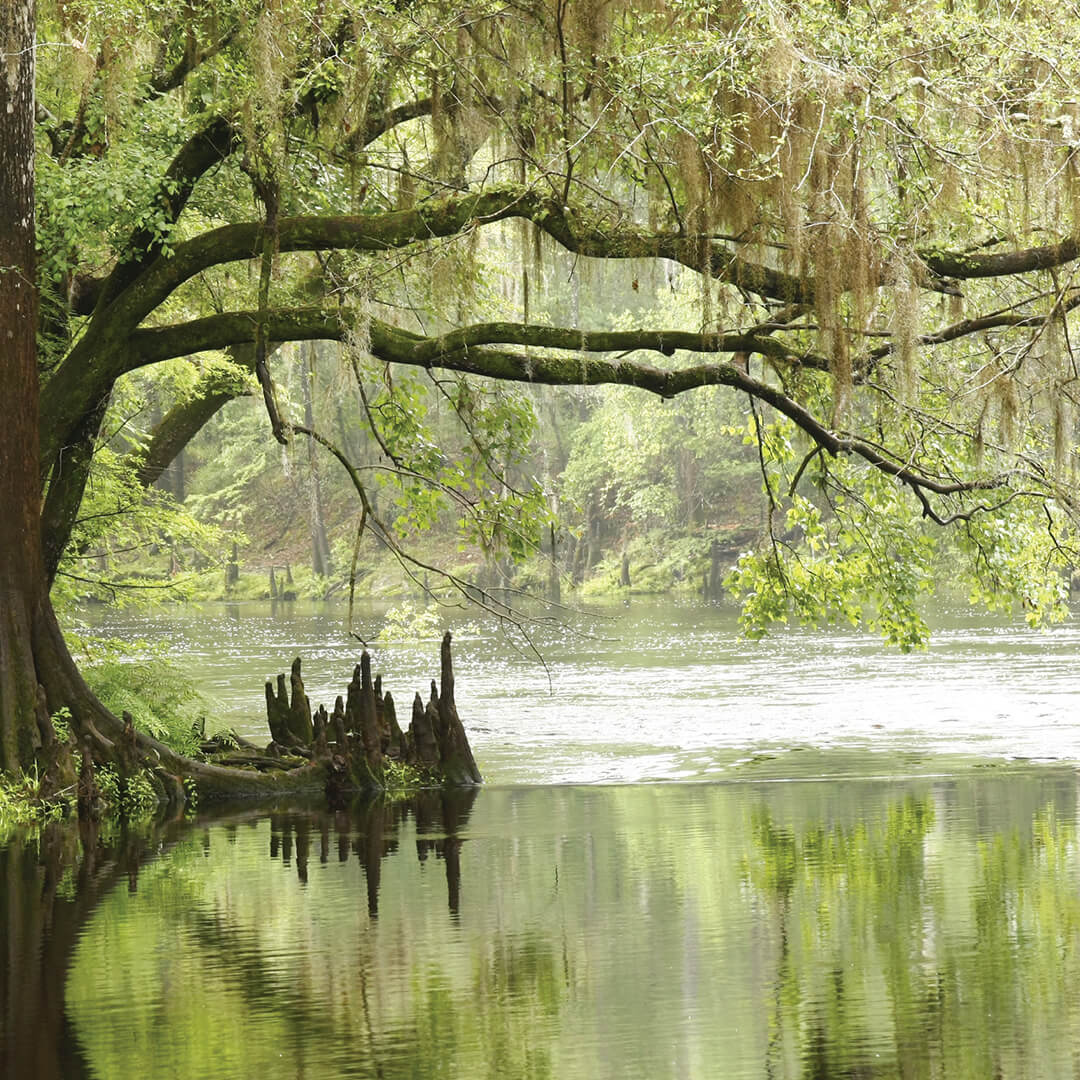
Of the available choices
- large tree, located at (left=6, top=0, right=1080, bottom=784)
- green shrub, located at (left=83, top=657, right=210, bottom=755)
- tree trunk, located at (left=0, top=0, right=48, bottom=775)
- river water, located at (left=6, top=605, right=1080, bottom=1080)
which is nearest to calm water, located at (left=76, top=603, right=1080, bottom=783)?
river water, located at (left=6, top=605, right=1080, bottom=1080)

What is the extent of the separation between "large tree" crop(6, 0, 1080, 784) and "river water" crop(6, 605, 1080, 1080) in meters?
2.18

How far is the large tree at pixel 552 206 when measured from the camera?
9.58 m

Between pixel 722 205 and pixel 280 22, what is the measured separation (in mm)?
2859

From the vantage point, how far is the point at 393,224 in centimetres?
1090

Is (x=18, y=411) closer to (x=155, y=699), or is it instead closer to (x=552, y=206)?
(x=155, y=699)

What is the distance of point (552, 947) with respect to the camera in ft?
23.4

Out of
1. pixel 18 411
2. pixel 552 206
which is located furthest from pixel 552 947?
pixel 18 411

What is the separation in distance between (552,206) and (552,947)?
17.0 ft

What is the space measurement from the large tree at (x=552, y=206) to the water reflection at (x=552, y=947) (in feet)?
7.39

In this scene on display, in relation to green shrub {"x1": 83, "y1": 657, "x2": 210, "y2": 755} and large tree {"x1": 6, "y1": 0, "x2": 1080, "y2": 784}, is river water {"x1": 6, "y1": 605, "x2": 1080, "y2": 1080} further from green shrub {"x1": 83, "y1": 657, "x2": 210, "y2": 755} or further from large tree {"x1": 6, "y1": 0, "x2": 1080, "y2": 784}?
large tree {"x1": 6, "y1": 0, "x2": 1080, "y2": 784}

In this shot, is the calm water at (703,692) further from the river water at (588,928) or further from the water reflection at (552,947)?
the water reflection at (552,947)

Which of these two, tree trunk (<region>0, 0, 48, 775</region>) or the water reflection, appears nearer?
the water reflection

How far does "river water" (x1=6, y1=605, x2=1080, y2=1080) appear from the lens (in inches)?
218

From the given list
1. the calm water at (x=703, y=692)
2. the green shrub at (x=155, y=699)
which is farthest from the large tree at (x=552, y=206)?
the calm water at (x=703, y=692)
